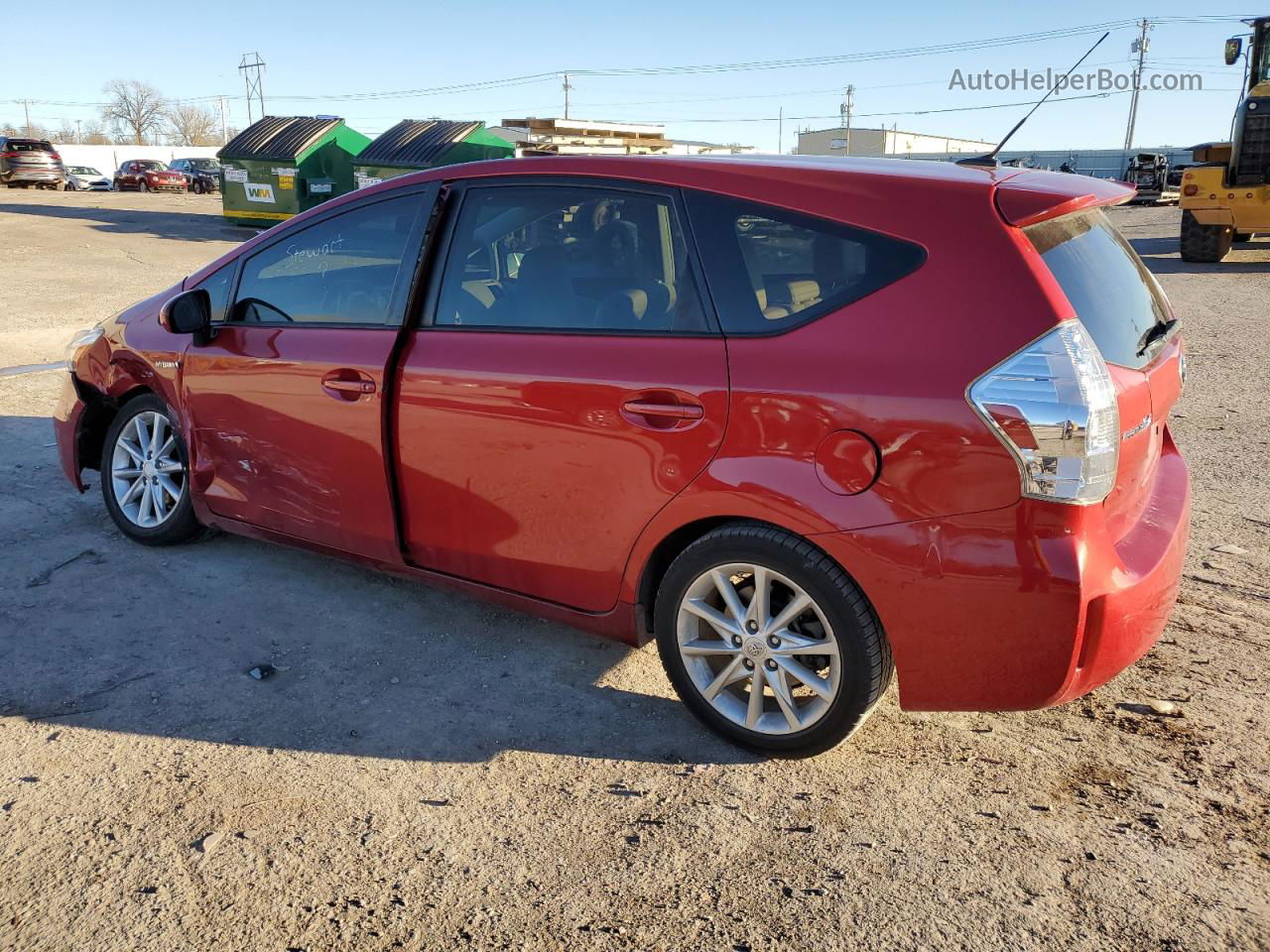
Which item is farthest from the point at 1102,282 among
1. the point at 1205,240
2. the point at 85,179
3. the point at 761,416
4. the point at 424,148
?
the point at 85,179

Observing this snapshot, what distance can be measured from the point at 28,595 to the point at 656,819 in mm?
2912

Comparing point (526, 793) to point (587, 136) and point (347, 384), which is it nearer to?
point (347, 384)

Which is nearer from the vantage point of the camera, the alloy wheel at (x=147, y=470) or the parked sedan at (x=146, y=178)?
the alloy wheel at (x=147, y=470)

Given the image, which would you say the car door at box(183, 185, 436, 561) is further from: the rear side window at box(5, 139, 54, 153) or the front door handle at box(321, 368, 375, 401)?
the rear side window at box(5, 139, 54, 153)

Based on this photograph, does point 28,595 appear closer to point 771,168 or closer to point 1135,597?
point 771,168

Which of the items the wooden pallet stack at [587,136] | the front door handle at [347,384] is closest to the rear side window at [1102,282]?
the front door handle at [347,384]

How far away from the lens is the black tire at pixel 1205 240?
56.3 ft

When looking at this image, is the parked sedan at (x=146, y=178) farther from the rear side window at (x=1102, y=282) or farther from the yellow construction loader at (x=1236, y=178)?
the rear side window at (x=1102, y=282)

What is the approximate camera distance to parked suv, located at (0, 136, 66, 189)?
125 feet

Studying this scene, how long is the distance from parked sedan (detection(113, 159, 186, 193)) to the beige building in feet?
140

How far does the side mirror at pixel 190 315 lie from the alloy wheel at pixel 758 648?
240 centimetres

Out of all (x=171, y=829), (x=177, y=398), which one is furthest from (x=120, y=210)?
(x=171, y=829)

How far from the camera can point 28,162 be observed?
38156mm

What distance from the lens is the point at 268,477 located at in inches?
162
